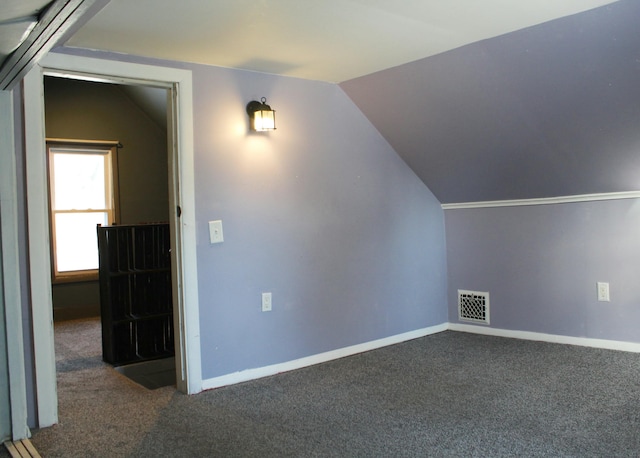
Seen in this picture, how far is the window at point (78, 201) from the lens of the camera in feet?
19.1

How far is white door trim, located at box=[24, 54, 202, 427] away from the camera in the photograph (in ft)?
8.59

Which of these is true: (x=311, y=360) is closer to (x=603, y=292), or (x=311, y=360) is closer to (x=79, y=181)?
(x=603, y=292)

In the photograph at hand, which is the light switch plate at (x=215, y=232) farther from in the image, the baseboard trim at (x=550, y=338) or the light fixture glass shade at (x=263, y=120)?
the baseboard trim at (x=550, y=338)

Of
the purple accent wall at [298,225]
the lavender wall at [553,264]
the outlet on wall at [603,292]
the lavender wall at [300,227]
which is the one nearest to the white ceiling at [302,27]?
the purple accent wall at [298,225]

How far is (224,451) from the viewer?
2.34m

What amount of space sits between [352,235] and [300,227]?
45 cm

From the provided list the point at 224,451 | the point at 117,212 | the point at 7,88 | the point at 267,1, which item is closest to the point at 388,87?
the point at 267,1

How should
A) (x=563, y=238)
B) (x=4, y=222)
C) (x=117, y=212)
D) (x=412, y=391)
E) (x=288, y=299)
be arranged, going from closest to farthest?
(x=4, y=222) < (x=412, y=391) < (x=288, y=299) < (x=563, y=238) < (x=117, y=212)

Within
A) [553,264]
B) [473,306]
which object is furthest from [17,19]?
[473,306]

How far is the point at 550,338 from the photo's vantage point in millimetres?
3975

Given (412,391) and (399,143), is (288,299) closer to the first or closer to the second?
(412,391)

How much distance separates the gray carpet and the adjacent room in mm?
18

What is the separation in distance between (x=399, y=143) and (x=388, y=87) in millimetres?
570

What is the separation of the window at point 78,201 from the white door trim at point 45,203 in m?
3.25
